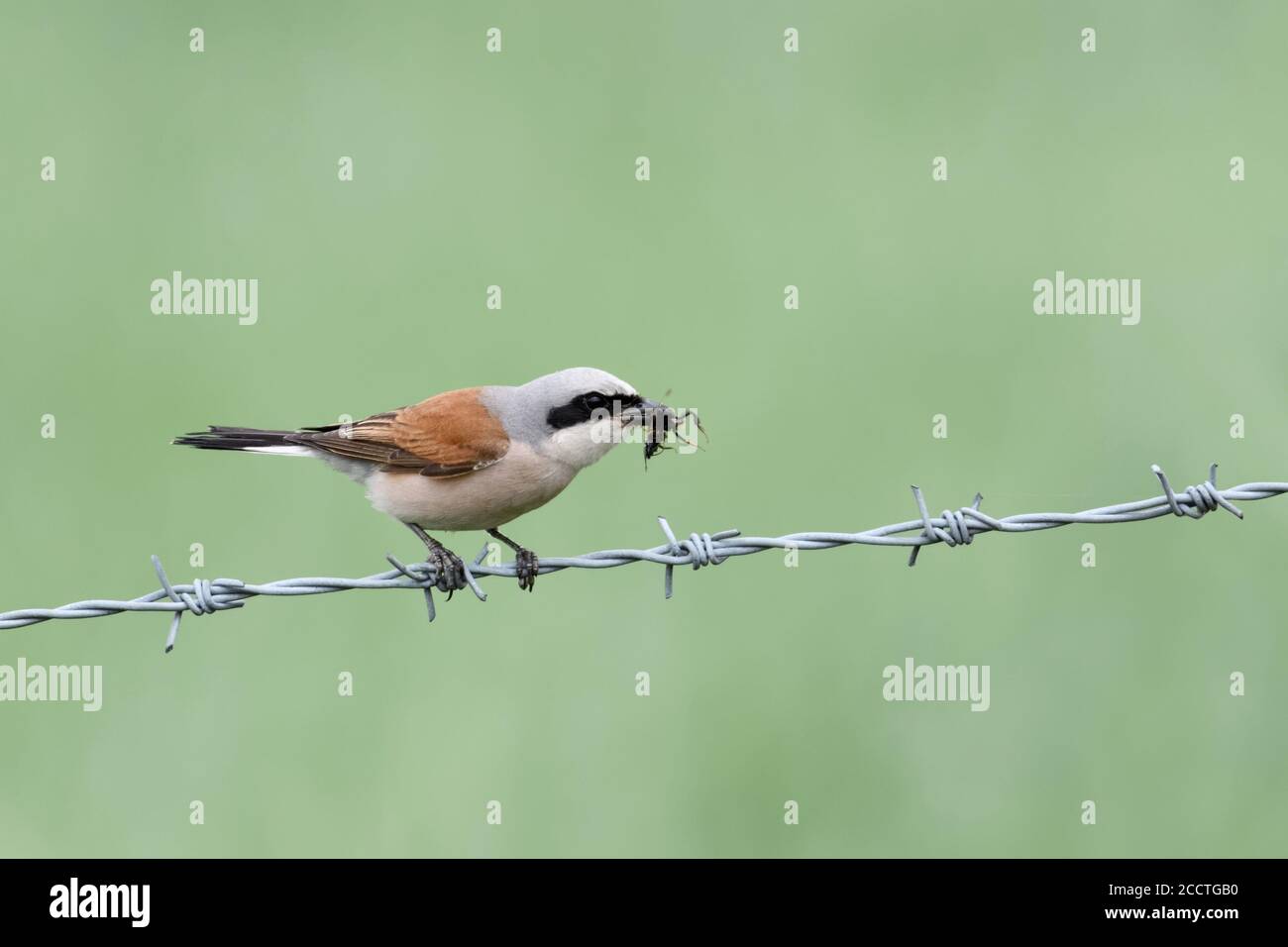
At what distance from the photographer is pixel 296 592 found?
13.9 feet

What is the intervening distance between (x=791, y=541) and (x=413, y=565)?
133cm

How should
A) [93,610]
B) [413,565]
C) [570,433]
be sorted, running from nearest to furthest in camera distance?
[93,610] < [413,565] < [570,433]

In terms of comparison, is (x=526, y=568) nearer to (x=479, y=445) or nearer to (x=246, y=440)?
(x=479, y=445)

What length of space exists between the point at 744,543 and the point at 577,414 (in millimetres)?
1253

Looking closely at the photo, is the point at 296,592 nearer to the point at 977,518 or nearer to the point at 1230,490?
the point at 977,518

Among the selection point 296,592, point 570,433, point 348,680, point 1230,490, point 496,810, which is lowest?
point 496,810

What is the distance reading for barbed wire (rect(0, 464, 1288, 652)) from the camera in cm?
420

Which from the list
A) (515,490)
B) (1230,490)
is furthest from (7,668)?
(1230,490)

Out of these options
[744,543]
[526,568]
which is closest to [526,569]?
[526,568]

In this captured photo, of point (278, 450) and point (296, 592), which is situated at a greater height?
point (278, 450)

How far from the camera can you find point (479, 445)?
5.39m

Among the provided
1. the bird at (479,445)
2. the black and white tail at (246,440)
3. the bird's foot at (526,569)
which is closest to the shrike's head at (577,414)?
the bird at (479,445)

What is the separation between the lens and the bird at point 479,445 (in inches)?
208

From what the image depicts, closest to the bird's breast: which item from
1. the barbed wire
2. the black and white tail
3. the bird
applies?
the bird
